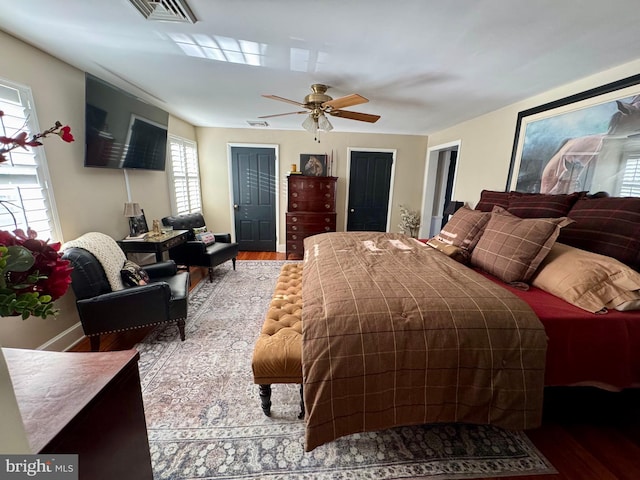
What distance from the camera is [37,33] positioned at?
67.7 inches

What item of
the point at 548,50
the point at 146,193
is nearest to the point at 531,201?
the point at 548,50

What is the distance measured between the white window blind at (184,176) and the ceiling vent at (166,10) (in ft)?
8.75

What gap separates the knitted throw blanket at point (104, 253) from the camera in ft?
6.76

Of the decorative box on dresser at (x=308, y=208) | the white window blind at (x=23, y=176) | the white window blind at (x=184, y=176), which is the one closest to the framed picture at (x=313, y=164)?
the decorative box on dresser at (x=308, y=208)

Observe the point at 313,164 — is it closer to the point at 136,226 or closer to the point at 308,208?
the point at 308,208

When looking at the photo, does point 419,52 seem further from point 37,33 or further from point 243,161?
point 243,161

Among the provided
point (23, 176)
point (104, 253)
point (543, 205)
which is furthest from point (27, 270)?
point (543, 205)

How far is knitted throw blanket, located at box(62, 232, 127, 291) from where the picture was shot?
2.06 m

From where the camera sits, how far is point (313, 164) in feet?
15.7

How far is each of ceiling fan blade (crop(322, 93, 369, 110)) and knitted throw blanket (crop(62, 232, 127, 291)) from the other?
2411 millimetres

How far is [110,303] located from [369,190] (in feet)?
14.2

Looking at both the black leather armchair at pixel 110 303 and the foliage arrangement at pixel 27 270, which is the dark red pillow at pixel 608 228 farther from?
the black leather armchair at pixel 110 303

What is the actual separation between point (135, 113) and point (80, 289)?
6.13ft

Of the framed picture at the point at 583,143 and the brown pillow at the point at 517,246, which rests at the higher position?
the framed picture at the point at 583,143
